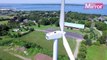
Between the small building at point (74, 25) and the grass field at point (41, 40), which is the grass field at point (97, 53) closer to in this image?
the grass field at point (41, 40)

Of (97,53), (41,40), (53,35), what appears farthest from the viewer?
(41,40)

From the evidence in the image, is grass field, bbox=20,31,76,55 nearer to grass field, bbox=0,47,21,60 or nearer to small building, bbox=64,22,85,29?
small building, bbox=64,22,85,29

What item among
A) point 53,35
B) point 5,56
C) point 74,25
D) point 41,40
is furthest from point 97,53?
point 53,35

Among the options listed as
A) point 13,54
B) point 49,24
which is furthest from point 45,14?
point 13,54

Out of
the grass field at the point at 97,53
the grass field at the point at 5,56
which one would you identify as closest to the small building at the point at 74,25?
the grass field at the point at 97,53

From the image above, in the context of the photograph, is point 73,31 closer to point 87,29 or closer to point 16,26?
point 87,29

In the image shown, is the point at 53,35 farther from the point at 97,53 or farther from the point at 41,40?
the point at 41,40

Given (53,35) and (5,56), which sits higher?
(53,35)

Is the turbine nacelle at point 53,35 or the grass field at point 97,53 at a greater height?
the turbine nacelle at point 53,35

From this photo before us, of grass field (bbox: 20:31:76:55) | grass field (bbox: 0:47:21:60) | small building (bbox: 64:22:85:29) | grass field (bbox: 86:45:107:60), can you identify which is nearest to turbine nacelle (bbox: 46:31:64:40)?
small building (bbox: 64:22:85:29)
